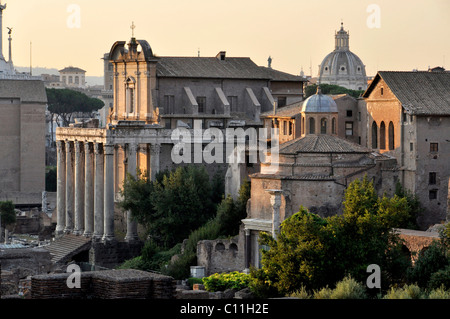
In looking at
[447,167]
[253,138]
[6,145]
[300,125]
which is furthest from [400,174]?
[6,145]

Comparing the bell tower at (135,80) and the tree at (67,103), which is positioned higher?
the tree at (67,103)

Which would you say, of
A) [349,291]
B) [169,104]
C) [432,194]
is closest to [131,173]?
[169,104]

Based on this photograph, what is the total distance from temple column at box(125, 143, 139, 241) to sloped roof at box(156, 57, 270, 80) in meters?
4.44

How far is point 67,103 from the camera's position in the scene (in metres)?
126

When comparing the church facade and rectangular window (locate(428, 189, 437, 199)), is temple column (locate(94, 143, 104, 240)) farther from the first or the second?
rectangular window (locate(428, 189, 437, 199))

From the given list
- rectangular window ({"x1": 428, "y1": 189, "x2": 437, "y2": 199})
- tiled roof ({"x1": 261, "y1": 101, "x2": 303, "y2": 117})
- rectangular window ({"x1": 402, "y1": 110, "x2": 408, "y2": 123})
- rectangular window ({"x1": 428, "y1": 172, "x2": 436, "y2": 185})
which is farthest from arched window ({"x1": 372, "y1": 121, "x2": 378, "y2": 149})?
rectangular window ({"x1": 428, "y1": 189, "x2": 437, "y2": 199})

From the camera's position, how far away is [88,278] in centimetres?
2817

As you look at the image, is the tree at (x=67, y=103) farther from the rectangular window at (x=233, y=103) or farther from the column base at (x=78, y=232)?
the column base at (x=78, y=232)

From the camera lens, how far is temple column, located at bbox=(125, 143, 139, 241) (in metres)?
60.7

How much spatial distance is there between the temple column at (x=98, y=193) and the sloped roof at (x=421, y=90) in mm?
12619

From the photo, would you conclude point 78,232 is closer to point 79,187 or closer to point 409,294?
point 79,187

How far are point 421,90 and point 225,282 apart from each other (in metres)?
12.4

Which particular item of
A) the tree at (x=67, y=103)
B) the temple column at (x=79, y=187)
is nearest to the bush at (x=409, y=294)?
the temple column at (x=79, y=187)

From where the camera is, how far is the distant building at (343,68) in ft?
561
